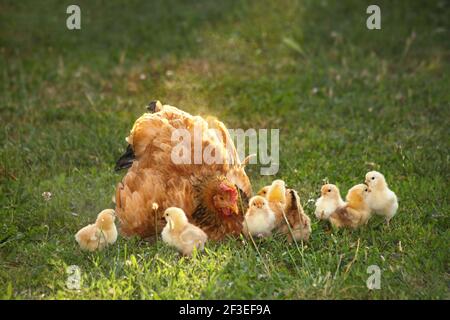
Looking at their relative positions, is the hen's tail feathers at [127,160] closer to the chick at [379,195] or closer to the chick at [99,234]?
the chick at [99,234]

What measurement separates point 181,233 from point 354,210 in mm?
1455

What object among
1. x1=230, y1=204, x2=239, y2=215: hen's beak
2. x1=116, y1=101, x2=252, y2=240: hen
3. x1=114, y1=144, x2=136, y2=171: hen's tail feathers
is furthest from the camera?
x1=114, y1=144, x2=136, y2=171: hen's tail feathers

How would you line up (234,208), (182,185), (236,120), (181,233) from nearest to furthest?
(181,233), (234,208), (182,185), (236,120)

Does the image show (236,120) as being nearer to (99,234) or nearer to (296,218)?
(296,218)

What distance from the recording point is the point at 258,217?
5289 mm

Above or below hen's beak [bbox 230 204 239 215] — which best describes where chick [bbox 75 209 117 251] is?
below

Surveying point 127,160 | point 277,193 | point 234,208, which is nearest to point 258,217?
point 234,208

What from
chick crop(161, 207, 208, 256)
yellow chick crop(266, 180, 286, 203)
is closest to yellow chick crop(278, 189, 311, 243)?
yellow chick crop(266, 180, 286, 203)

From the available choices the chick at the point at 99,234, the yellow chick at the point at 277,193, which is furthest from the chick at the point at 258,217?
the chick at the point at 99,234

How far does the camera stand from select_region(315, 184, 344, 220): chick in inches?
219

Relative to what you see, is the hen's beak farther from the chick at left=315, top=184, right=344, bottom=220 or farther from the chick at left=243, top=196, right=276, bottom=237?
the chick at left=315, top=184, right=344, bottom=220

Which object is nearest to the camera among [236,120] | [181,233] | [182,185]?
[181,233]

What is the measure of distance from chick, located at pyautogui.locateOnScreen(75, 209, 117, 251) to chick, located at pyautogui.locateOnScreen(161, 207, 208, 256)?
1.45 feet
